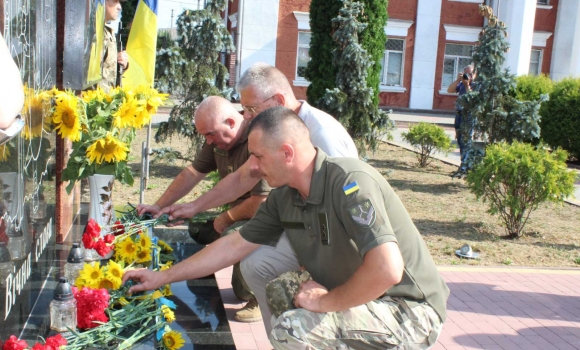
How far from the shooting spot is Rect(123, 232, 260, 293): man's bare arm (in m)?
2.85

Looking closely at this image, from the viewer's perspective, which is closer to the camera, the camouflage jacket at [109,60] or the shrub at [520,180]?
the camouflage jacket at [109,60]

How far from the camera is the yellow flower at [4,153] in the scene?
2289 mm

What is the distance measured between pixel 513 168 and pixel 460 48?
1878cm

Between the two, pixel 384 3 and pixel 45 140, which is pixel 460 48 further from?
pixel 45 140

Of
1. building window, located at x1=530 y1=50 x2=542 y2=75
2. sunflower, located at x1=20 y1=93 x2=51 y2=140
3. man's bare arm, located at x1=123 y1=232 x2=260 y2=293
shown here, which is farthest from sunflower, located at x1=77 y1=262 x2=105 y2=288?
building window, located at x1=530 y1=50 x2=542 y2=75

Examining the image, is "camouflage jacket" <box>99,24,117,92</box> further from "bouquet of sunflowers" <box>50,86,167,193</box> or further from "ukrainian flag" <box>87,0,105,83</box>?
"bouquet of sunflowers" <box>50,86,167,193</box>

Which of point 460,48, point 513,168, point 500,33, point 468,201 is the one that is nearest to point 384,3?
point 500,33

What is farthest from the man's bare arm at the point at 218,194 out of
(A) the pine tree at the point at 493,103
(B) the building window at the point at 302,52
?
(B) the building window at the point at 302,52

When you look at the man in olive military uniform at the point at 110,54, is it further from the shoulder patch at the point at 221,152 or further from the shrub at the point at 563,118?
the shrub at the point at 563,118

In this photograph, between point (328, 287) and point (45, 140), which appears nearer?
point (328, 287)

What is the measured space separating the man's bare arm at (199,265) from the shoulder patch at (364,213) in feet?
2.46

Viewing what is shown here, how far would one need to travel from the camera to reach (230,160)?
4168 millimetres

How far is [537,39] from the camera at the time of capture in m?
25.1

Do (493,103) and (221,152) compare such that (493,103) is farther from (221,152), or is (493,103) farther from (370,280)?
(370,280)
